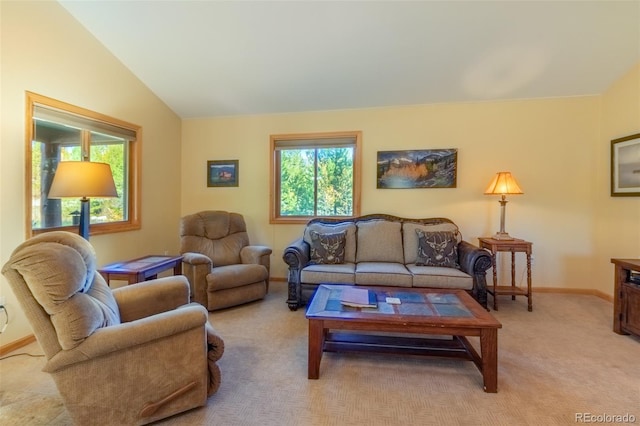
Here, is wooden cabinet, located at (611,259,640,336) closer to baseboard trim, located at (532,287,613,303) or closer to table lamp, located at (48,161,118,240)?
baseboard trim, located at (532,287,613,303)

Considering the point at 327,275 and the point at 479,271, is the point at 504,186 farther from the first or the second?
the point at 327,275

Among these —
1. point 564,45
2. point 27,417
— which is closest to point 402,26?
point 564,45

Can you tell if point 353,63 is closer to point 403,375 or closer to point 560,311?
point 403,375

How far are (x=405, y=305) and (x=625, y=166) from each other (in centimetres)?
318

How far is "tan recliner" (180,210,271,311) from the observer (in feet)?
10.2

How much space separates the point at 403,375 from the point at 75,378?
1.84m

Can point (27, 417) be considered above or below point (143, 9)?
below

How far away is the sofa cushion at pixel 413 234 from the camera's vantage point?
11.8ft

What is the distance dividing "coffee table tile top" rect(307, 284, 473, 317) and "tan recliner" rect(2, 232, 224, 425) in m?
0.76

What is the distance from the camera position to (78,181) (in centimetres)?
229

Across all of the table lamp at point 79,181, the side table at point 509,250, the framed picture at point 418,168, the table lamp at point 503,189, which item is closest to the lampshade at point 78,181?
the table lamp at point 79,181

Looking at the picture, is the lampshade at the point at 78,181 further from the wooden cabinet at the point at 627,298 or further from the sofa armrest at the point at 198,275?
the wooden cabinet at the point at 627,298

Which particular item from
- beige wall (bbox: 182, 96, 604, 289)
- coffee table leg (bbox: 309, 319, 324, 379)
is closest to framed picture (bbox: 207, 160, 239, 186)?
beige wall (bbox: 182, 96, 604, 289)

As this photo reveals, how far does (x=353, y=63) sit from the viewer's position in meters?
3.28
